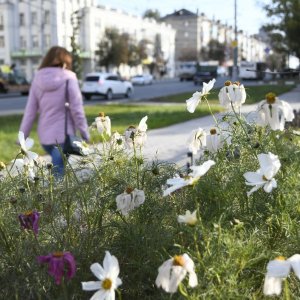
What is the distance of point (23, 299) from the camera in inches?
69.7

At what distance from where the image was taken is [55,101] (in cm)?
525

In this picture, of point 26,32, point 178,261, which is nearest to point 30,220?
point 178,261

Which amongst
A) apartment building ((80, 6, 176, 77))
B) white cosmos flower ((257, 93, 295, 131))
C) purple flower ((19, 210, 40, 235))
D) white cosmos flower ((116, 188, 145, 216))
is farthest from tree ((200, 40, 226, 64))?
purple flower ((19, 210, 40, 235))

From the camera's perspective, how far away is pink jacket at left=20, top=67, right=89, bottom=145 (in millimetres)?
5180

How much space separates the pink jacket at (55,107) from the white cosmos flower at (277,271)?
3732mm

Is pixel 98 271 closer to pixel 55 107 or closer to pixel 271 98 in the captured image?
pixel 271 98

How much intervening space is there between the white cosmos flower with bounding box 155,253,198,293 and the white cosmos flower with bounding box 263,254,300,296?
20cm

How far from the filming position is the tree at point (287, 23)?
22.4 meters

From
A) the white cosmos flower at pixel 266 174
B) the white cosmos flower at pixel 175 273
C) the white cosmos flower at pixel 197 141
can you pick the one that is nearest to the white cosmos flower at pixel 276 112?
the white cosmos flower at pixel 266 174

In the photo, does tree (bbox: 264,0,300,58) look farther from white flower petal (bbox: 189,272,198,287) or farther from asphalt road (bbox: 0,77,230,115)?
white flower petal (bbox: 189,272,198,287)

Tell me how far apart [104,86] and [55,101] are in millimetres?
25725

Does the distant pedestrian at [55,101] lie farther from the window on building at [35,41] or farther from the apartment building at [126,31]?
the window on building at [35,41]

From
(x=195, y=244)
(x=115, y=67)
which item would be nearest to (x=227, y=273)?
(x=195, y=244)

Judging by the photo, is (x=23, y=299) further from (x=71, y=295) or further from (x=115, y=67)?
(x=115, y=67)
